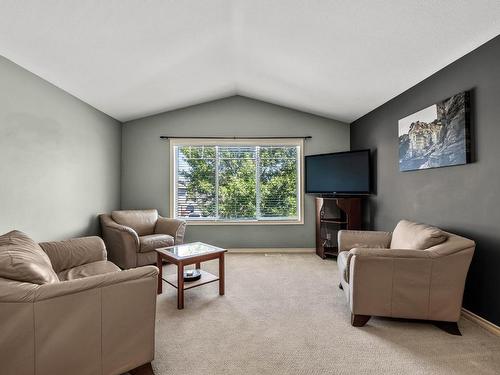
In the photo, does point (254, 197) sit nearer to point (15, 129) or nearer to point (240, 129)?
point (240, 129)

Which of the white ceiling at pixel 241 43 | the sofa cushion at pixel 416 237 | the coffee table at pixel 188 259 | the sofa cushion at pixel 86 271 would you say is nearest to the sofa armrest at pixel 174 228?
the coffee table at pixel 188 259

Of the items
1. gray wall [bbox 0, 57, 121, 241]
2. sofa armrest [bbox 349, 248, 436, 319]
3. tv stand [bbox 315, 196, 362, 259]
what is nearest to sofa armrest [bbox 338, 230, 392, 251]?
sofa armrest [bbox 349, 248, 436, 319]

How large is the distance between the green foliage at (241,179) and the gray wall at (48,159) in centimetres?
145

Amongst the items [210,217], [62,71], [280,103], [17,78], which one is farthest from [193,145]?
[17,78]

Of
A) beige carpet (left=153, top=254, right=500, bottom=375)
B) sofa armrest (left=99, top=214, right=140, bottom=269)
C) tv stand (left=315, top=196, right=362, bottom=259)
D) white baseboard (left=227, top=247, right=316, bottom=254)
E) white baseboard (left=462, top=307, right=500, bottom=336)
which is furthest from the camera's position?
white baseboard (left=227, top=247, right=316, bottom=254)

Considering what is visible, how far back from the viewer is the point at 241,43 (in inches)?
114

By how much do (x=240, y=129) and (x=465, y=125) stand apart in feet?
10.5

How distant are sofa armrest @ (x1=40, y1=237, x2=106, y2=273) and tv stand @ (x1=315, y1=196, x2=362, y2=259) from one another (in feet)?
10.3

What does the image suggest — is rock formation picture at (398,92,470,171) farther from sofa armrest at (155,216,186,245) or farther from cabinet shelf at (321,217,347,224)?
sofa armrest at (155,216,186,245)

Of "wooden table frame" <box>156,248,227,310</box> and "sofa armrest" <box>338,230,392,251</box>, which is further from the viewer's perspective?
"sofa armrest" <box>338,230,392,251</box>

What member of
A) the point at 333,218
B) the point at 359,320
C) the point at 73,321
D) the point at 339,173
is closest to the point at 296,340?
the point at 359,320

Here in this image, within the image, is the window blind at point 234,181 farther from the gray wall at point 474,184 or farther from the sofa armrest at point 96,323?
the sofa armrest at point 96,323

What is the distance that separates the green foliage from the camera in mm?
4641

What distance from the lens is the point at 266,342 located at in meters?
1.92
